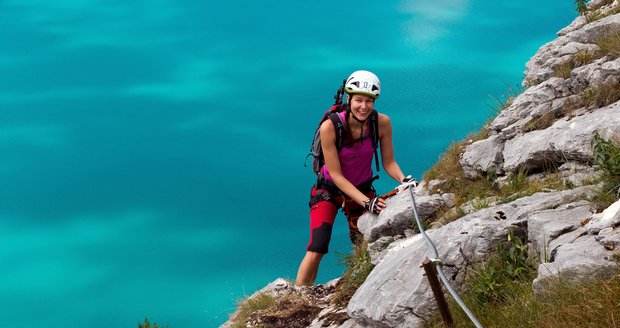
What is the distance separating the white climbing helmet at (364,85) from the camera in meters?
6.91

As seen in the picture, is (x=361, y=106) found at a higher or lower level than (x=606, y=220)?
higher

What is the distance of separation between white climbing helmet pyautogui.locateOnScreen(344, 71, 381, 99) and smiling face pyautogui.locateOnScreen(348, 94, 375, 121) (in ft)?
0.12

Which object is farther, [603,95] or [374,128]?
[374,128]

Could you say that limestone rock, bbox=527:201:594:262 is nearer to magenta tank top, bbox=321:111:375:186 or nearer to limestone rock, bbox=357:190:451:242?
limestone rock, bbox=357:190:451:242

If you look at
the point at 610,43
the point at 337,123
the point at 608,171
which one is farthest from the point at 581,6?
the point at 608,171

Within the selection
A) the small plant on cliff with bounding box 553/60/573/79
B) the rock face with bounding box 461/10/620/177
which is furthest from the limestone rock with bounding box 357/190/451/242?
the small plant on cliff with bounding box 553/60/573/79

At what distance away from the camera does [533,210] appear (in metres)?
5.09

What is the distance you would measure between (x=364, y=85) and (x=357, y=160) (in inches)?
25.5

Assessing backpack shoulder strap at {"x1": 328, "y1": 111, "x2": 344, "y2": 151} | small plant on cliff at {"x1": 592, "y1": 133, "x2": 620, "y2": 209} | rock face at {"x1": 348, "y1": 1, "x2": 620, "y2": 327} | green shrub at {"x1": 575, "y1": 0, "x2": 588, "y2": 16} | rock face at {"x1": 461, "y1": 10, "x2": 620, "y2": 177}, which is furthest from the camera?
green shrub at {"x1": 575, "y1": 0, "x2": 588, "y2": 16}

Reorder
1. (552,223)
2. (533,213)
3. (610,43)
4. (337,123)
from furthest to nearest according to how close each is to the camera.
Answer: (610,43) → (337,123) → (533,213) → (552,223)

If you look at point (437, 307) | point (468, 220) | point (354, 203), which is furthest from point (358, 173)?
point (437, 307)

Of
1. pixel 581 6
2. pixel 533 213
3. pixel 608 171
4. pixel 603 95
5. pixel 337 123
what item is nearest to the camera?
pixel 608 171

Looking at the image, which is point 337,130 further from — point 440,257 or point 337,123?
point 440,257

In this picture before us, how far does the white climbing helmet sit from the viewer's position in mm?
6910
